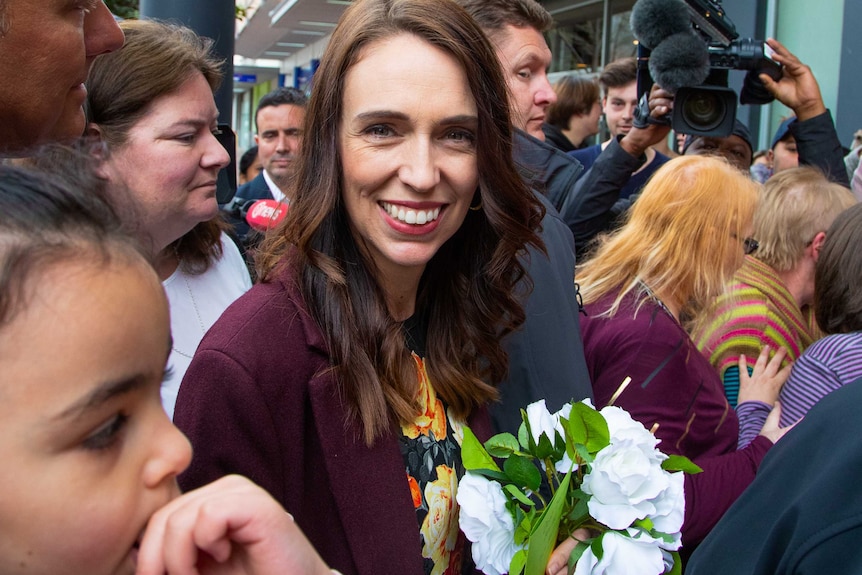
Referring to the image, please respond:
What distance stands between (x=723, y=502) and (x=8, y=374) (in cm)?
226

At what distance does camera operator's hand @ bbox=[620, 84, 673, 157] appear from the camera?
13.3ft

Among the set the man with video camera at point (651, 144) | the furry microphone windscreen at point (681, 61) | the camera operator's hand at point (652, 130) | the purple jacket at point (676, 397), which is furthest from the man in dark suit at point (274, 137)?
the purple jacket at point (676, 397)

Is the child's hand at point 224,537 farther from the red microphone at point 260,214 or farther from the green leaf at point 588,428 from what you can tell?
the red microphone at point 260,214

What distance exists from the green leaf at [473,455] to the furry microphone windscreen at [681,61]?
8.95ft

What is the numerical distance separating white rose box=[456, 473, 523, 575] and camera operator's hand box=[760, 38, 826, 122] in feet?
11.0

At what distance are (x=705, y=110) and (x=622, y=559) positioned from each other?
9.67 feet

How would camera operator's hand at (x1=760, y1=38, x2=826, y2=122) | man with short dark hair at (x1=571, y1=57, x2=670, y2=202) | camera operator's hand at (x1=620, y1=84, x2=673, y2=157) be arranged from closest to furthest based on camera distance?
camera operator's hand at (x1=620, y1=84, x2=673, y2=157), camera operator's hand at (x1=760, y1=38, x2=826, y2=122), man with short dark hair at (x1=571, y1=57, x2=670, y2=202)

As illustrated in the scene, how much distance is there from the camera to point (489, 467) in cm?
175

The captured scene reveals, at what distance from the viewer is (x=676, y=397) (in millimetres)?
2689

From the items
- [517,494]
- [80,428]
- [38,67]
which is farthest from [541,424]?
[38,67]

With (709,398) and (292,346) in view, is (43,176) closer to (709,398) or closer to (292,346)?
(292,346)

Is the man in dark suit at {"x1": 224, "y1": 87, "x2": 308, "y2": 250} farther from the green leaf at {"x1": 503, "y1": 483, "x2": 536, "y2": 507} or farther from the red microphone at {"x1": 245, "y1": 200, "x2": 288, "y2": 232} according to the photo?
the green leaf at {"x1": 503, "y1": 483, "x2": 536, "y2": 507}

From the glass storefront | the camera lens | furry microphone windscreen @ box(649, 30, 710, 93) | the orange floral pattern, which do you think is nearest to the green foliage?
furry microphone windscreen @ box(649, 30, 710, 93)

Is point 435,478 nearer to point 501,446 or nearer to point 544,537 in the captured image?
point 501,446
